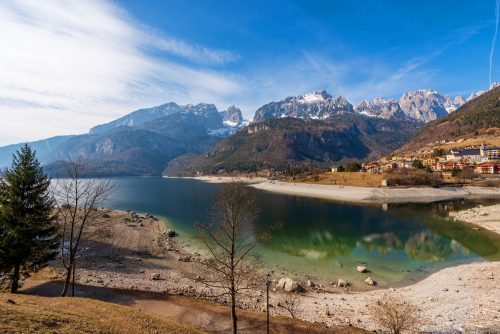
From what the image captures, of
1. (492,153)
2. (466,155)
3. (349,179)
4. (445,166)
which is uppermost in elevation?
(492,153)

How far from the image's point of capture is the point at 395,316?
65.1 feet

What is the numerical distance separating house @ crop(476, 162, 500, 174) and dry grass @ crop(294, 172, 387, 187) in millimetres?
51288

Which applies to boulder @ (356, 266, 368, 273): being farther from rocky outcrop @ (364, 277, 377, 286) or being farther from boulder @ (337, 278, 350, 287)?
boulder @ (337, 278, 350, 287)

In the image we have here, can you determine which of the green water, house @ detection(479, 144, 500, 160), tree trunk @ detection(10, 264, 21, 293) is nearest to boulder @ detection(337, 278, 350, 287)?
the green water

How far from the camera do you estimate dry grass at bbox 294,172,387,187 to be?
137 metres

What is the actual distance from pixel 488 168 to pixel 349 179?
67.1m

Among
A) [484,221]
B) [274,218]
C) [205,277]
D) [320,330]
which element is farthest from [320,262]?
[484,221]

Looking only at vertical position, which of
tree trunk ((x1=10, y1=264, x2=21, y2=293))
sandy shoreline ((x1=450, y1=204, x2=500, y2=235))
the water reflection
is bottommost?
the water reflection

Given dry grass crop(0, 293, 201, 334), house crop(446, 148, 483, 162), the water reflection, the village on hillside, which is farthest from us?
house crop(446, 148, 483, 162)

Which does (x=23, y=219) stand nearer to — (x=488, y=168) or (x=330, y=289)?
(x=330, y=289)

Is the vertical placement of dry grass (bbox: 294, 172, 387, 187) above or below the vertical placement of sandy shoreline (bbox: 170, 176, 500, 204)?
above

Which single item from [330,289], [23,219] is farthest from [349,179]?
[23,219]

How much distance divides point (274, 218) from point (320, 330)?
55404 millimetres

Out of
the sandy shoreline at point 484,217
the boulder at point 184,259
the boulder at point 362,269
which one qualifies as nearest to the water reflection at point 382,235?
the sandy shoreline at point 484,217
